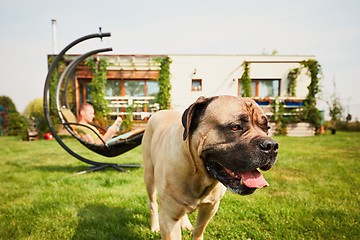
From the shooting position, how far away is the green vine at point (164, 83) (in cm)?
1448

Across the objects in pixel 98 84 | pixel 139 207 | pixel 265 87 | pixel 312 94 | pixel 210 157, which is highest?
pixel 98 84

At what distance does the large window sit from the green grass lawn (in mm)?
→ 7342

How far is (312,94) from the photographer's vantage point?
14570mm

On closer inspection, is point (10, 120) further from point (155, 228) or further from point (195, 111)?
point (195, 111)

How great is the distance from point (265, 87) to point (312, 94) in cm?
350

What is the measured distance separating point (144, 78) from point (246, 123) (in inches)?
539

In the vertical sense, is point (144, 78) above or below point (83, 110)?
above

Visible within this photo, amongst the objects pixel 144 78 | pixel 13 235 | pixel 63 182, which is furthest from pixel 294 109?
pixel 13 235

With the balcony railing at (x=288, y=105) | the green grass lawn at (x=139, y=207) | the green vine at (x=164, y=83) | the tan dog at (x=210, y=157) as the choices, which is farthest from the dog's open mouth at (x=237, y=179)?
the green vine at (x=164, y=83)

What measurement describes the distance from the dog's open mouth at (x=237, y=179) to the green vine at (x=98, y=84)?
13315mm


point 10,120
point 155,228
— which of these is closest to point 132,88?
point 10,120

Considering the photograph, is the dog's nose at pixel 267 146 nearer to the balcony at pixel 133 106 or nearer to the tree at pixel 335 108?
the balcony at pixel 133 106

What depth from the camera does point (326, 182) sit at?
14.4 ft

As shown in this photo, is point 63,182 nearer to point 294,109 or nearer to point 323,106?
point 294,109
